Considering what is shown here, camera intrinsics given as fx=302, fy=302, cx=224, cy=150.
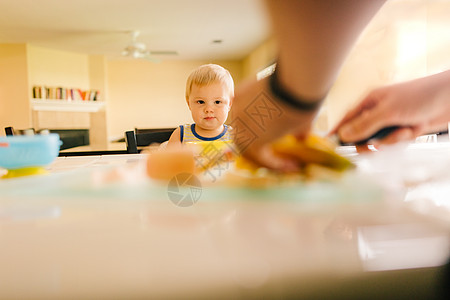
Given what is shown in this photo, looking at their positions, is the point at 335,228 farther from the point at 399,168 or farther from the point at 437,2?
the point at 437,2

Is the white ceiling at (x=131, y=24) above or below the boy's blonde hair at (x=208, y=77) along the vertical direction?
above

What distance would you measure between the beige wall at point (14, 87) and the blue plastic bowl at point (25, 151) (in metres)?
4.52

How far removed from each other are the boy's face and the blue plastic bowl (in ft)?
2.28

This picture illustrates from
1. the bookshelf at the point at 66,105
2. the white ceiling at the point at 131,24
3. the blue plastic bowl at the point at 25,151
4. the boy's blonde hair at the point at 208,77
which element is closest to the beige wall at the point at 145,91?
the bookshelf at the point at 66,105

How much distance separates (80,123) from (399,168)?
5.05 meters

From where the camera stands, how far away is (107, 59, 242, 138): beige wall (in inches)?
200

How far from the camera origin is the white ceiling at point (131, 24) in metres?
2.89

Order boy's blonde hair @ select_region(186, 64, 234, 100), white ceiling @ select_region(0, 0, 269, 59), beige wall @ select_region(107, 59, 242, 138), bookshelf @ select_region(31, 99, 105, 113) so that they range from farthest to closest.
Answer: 1. beige wall @ select_region(107, 59, 242, 138)
2. bookshelf @ select_region(31, 99, 105, 113)
3. white ceiling @ select_region(0, 0, 269, 59)
4. boy's blonde hair @ select_region(186, 64, 234, 100)

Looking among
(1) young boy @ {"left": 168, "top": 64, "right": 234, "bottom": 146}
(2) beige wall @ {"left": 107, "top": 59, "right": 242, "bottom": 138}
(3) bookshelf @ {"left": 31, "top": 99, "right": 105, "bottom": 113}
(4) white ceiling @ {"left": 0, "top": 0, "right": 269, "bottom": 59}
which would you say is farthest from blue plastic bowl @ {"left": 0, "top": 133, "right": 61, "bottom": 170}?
(2) beige wall @ {"left": 107, "top": 59, "right": 242, "bottom": 138}

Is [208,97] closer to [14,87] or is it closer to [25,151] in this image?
[25,151]

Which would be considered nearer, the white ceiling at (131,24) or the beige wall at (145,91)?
the white ceiling at (131,24)

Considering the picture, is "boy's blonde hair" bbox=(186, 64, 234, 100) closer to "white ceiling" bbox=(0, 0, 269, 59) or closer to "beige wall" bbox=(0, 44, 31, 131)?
"white ceiling" bbox=(0, 0, 269, 59)

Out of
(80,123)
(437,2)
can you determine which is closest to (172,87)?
(80,123)

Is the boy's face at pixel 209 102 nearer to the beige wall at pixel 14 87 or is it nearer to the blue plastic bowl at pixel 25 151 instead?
the blue plastic bowl at pixel 25 151
